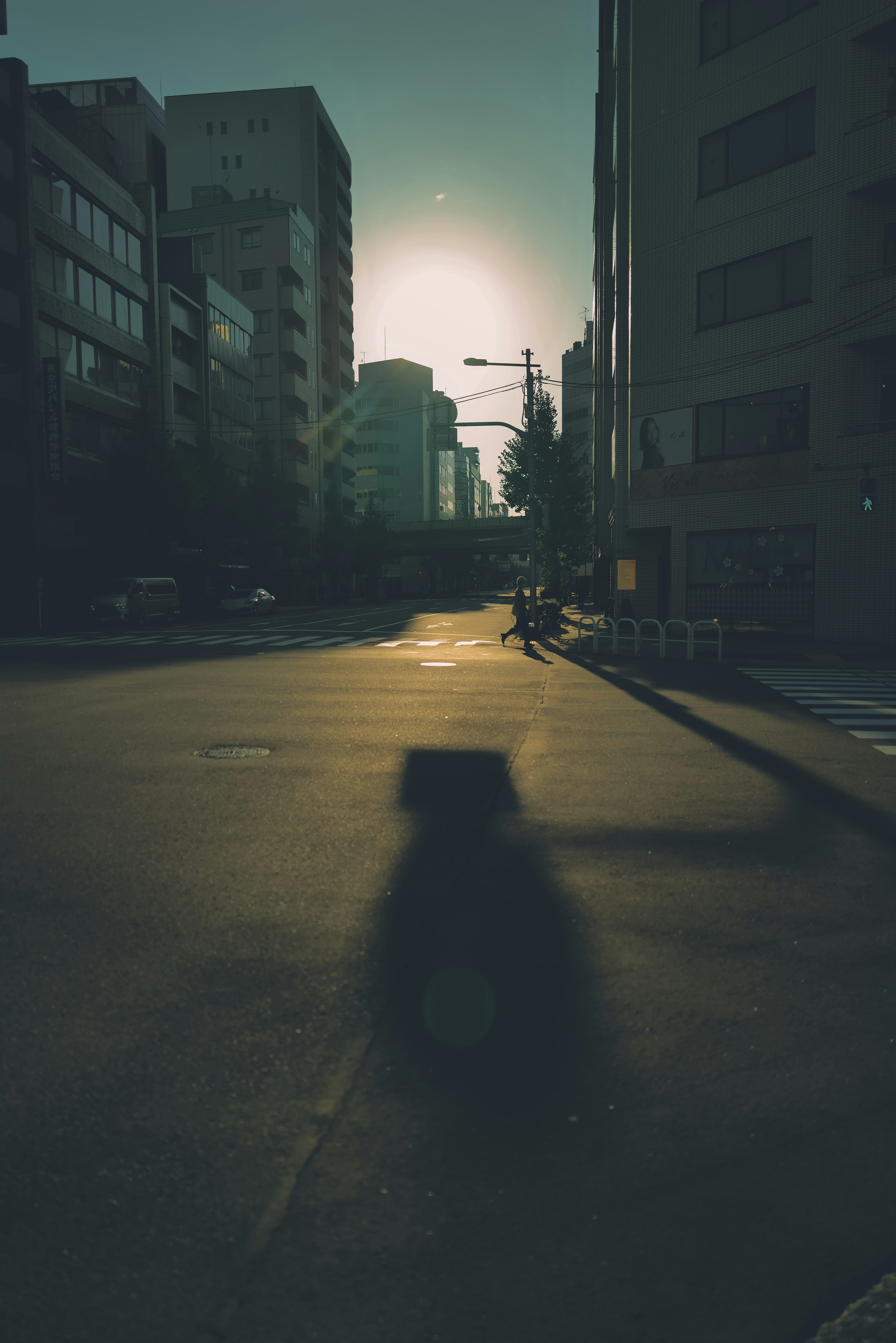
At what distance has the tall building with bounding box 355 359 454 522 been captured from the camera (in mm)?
140375

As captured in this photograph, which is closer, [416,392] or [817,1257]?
[817,1257]

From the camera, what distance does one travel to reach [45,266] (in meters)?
39.8

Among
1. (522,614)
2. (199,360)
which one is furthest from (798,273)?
→ (199,360)

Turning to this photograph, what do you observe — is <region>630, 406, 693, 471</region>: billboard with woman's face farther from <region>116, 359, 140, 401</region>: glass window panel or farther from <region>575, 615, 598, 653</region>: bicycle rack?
<region>116, 359, 140, 401</region>: glass window panel

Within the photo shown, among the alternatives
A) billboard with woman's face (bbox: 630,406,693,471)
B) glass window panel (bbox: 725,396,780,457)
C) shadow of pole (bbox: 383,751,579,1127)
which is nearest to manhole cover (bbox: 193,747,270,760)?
shadow of pole (bbox: 383,751,579,1127)

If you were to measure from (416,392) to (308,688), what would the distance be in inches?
5415

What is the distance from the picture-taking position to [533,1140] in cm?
270

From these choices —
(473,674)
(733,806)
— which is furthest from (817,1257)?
(473,674)

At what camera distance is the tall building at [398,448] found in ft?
461

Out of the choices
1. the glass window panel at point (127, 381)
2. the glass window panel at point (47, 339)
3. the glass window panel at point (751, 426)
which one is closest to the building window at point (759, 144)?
the glass window panel at point (751, 426)

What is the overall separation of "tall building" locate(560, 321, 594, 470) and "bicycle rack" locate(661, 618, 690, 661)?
→ 80349mm

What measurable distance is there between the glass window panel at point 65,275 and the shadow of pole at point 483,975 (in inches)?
1655

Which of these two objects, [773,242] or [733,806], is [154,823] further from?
[773,242]

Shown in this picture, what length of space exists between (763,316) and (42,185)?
3021cm
